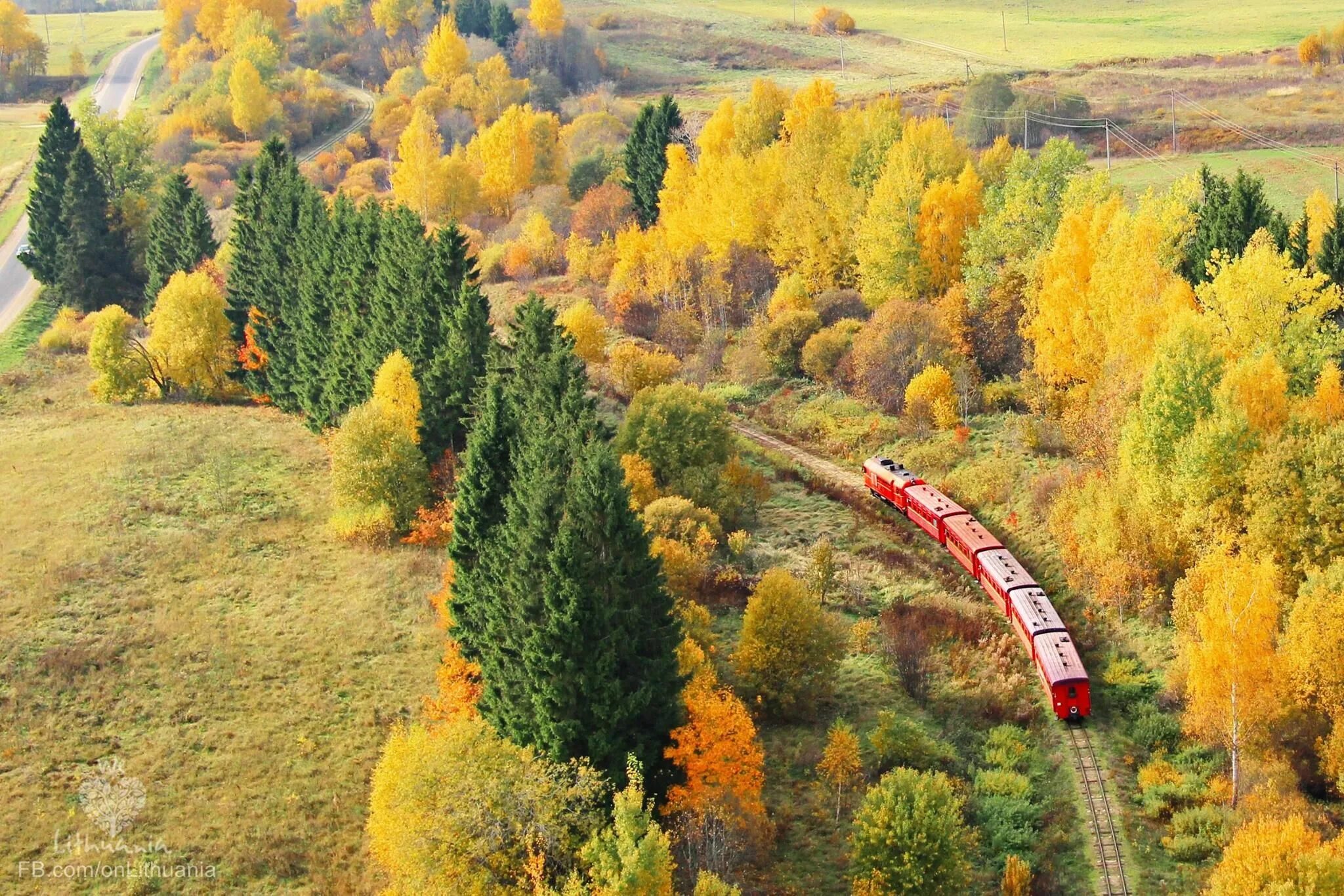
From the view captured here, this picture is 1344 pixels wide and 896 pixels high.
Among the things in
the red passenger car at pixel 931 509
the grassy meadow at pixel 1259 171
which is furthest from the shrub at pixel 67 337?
the grassy meadow at pixel 1259 171

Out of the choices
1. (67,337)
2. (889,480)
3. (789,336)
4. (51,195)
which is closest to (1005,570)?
(889,480)

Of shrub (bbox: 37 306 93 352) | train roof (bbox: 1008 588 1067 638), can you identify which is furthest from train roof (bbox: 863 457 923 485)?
shrub (bbox: 37 306 93 352)

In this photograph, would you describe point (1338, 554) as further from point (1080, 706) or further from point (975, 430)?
point (975, 430)

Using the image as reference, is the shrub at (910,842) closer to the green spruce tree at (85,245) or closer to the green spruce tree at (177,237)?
the green spruce tree at (177,237)

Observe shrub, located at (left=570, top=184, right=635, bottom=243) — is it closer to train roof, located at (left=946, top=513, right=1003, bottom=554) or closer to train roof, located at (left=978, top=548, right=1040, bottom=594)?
train roof, located at (left=946, top=513, right=1003, bottom=554)

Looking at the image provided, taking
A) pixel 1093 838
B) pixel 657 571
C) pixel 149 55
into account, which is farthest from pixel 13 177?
pixel 1093 838
